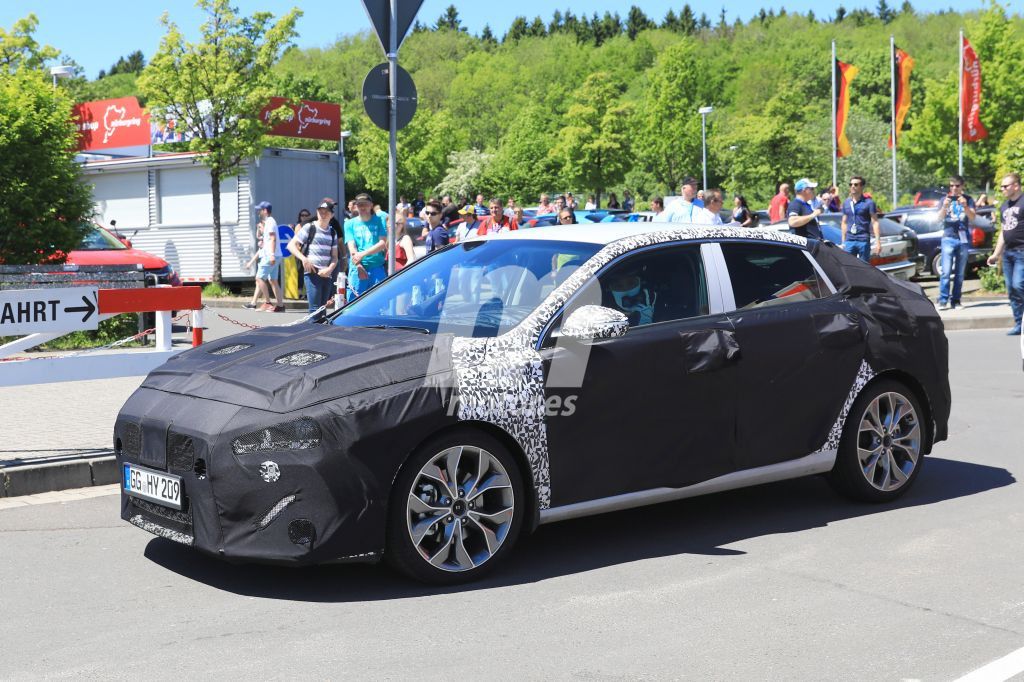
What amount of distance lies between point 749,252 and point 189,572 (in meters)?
3.24

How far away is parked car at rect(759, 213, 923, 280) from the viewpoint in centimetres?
2378

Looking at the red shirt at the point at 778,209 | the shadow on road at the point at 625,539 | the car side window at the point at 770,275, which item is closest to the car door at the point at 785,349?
the car side window at the point at 770,275

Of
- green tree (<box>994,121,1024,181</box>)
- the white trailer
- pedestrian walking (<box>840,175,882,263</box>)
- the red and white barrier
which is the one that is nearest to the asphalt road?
the red and white barrier

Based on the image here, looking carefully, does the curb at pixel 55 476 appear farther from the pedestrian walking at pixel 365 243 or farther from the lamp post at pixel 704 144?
the lamp post at pixel 704 144

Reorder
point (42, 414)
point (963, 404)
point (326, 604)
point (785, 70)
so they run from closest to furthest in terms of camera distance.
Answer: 1. point (326, 604)
2. point (42, 414)
3. point (963, 404)
4. point (785, 70)

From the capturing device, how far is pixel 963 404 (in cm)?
1051

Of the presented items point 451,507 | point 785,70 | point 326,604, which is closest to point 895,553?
point 451,507

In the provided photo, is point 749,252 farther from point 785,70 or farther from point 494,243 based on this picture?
point 785,70

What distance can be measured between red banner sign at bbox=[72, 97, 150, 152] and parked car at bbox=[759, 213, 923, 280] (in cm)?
2146

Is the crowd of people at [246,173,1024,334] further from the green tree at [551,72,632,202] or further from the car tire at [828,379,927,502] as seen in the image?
the green tree at [551,72,632,202]

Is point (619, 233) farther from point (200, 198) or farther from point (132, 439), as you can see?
point (200, 198)

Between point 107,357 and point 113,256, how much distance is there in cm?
961

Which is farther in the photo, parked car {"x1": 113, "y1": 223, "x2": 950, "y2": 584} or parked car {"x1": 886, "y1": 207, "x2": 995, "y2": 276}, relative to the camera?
parked car {"x1": 886, "y1": 207, "x2": 995, "y2": 276}

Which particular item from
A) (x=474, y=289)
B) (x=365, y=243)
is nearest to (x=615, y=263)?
(x=474, y=289)
